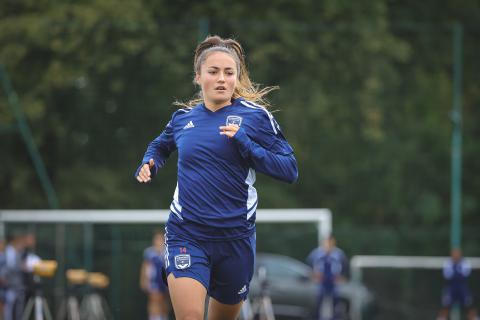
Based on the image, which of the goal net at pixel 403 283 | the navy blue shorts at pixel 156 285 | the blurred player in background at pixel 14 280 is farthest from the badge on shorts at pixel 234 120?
the goal net at pixel 403 283

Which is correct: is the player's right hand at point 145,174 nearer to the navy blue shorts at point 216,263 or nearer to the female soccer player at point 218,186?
the female soccer player at point 218,186

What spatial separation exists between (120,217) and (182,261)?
42.3 feet

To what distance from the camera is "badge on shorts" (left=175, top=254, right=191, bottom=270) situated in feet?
17.2

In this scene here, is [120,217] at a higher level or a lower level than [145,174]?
lower

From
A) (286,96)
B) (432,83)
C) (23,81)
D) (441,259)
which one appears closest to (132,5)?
(23,81)

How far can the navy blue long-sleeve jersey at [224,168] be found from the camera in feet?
17.5

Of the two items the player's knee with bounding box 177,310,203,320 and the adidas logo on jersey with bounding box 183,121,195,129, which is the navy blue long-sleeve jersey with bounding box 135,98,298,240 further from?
the player's knee with bounding box 177,310,203,320

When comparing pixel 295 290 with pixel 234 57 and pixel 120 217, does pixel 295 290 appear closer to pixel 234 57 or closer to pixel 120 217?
pixel 120 217

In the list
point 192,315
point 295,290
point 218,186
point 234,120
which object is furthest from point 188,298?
point 295,290

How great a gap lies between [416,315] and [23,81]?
8.81 metres

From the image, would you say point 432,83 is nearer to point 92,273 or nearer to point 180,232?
point 92,273

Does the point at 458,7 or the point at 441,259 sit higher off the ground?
the point at 458,7

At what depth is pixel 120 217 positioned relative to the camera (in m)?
18.0

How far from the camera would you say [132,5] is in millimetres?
21562
